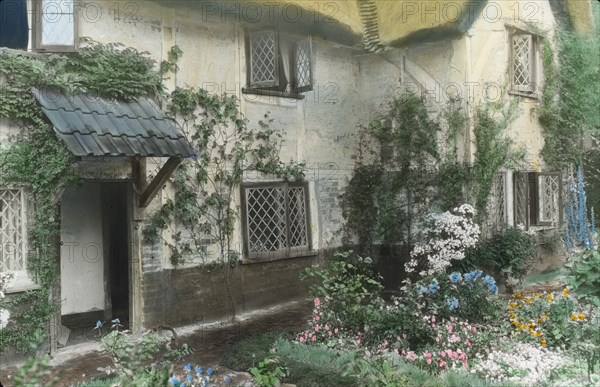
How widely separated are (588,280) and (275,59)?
18.2 ft

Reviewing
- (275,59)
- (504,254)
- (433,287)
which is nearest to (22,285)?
(433,287)

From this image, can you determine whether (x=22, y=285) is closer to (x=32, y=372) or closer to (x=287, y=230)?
(x=32, y=372)

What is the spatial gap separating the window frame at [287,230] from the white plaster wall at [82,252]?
238 cm

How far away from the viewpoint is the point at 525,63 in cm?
1089

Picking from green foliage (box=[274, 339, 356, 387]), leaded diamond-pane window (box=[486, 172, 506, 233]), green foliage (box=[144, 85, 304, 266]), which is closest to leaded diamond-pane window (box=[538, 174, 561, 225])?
leaded diamond-pane window (box=[486, 172, 506, 233])

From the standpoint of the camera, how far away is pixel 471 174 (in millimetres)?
9531

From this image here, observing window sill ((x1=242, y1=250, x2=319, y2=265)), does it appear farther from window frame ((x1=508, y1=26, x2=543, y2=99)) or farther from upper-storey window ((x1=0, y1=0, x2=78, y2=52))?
window frame ((x1=508, y1=26, x2=543, y2=99))

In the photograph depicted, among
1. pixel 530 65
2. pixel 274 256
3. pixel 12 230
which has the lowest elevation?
pixel 274 256

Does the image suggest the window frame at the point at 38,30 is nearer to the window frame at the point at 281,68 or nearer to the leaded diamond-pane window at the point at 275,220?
the window frame at the point at 281,68

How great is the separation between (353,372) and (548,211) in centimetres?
836

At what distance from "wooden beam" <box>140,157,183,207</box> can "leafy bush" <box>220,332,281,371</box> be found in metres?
2.25

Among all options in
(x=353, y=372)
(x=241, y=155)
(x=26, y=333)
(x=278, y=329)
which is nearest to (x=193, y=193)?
(x=241, y=155)

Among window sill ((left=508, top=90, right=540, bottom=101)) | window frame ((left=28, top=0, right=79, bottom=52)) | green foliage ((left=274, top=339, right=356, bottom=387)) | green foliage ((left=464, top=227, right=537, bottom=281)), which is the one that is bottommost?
green foliage ((left=274, top=339, right=356, bottom=387))

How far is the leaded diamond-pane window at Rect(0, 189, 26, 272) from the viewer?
6.38 metres
